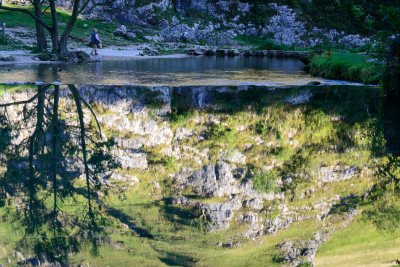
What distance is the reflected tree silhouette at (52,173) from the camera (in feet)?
8.41

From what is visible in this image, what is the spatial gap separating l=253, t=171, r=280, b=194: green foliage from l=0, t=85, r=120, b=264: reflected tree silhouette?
4.12ft

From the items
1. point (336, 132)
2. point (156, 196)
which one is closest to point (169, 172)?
point (156, 196)

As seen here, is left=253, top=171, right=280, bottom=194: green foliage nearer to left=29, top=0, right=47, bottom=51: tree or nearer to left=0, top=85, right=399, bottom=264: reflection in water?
left=0, top=85, right=399, bottom=264: reflection in water

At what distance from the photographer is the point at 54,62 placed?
17.4 metres

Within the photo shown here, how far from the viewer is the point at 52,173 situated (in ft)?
11.6

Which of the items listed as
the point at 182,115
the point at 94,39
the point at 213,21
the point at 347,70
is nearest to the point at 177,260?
the point at 182,115

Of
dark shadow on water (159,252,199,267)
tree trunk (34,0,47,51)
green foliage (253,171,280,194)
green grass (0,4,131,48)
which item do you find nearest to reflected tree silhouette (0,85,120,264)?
dark shadow on water (159,252,199,267)

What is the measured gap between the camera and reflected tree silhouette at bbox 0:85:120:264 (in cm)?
256

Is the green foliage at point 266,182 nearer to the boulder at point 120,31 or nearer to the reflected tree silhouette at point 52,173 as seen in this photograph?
the reflected tree silhouette at point 52,173

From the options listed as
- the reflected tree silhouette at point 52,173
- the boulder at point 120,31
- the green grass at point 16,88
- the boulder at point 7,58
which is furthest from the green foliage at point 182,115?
the boulder at point 120,31

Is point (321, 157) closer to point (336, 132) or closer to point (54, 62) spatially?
point (336, 132)

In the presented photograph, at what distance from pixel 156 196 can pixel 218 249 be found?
0.83m

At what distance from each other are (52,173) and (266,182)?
182cm

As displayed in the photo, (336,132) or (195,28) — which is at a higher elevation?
(195,28)
